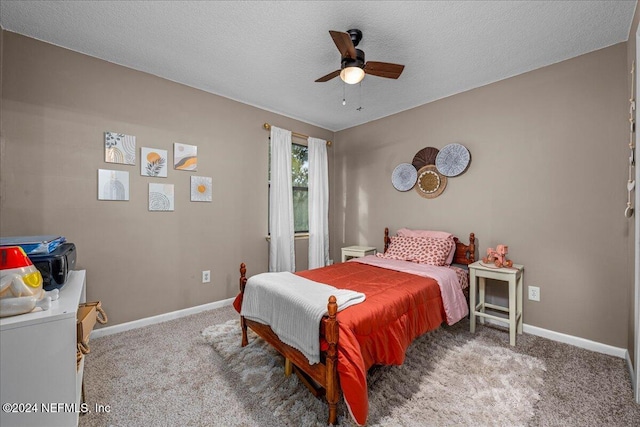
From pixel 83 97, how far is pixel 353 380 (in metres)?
3.14

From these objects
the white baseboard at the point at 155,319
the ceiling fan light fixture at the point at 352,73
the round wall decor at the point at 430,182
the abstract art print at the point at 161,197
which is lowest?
the white baseboard at the point at 155,319

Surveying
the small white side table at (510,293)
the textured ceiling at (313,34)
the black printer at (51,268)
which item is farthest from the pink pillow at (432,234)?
the black printer at (51,268)

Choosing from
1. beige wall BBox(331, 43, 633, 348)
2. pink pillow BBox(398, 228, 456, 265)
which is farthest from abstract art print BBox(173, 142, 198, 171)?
beige wall BBox(331, 43, 633, 348)

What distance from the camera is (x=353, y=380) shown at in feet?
4.49

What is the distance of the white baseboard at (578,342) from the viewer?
2.16 metres

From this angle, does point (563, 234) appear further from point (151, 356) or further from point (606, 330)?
point (151, 356)

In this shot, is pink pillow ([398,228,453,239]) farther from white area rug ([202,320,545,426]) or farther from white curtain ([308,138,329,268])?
white curtain ([308,138,329,268])

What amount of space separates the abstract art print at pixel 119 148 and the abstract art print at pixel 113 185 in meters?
0.11

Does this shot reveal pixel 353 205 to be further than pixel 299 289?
Yes

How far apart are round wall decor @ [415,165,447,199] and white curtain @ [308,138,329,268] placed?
145cm

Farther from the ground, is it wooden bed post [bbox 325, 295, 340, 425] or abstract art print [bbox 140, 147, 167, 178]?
abstract art print [bbox 140, 147, 167, 178]

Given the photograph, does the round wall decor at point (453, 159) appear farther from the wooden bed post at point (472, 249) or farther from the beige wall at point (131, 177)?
the beige wall at point (131, 177)

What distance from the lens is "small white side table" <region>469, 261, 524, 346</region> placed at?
7.77ft

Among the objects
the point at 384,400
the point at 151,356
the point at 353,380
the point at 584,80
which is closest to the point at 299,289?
the point at 353,380
